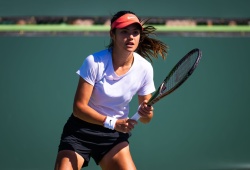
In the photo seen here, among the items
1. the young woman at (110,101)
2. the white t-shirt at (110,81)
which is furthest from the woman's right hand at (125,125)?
the white t-shirt at (110,81)

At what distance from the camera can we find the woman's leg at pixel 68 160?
14.6 ft

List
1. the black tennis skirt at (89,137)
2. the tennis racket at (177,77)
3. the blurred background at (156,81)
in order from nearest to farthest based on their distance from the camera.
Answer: the tennis racket at (177,77), the black tennis skirt at (89,137), the blurred background at (156,81)

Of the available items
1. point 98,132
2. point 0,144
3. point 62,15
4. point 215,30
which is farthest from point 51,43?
point 98,132

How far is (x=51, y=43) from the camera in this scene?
21.2ft

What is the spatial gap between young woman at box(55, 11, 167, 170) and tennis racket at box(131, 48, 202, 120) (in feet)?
0.24

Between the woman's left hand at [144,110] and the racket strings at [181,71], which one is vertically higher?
the racket strings at [181,71]

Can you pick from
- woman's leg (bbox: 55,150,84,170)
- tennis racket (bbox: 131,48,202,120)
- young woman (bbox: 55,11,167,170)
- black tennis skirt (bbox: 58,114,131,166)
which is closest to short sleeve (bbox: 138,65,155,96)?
young woman (bbox: 55,11,167,170)

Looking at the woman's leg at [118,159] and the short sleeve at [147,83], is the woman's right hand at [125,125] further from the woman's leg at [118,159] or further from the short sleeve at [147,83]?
the short sleeve at [147,83]

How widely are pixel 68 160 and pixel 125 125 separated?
40 cm

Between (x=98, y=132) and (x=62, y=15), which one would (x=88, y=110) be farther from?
(x=62, y=15)

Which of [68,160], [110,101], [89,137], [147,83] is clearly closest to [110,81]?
[110,101]

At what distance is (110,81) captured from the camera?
455 centimetres

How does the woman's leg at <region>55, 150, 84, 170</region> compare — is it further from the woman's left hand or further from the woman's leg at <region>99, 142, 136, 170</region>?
the woman's left hand

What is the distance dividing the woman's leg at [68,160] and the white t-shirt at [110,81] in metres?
0.30
